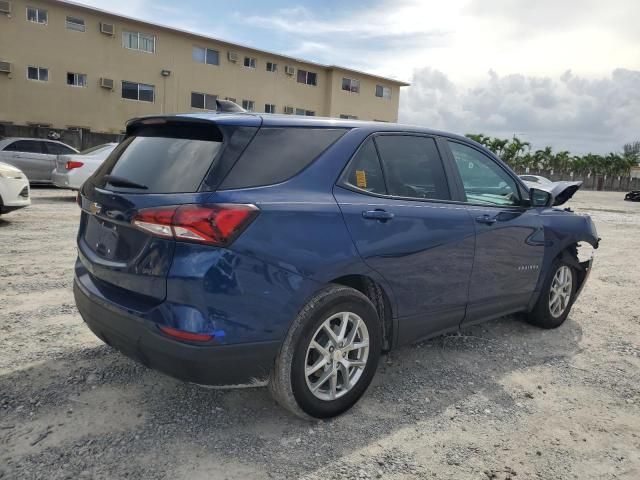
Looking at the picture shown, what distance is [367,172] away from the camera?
10.5ft

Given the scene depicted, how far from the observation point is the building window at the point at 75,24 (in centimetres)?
2598

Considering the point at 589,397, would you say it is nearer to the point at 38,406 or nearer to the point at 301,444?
the point at 301,444

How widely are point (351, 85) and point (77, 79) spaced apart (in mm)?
18405

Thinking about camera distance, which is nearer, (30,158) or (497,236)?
(497,236)

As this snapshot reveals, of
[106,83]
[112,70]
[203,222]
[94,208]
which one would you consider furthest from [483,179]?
[112,70]

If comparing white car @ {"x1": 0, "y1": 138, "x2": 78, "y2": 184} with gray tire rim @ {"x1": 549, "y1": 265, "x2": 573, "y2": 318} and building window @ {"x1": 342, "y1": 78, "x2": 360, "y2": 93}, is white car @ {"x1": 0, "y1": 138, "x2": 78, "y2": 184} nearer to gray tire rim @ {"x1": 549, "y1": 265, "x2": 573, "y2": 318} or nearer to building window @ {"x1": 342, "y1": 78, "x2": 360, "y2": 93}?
gray tire rim @ {"x1": 549, "y1": 265, "x2": 573, "y2": 318}

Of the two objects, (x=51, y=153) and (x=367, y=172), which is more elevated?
(x=367, y=172)

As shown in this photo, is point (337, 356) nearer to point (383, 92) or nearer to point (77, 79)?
point (77, 79)

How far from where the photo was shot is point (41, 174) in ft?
49.0

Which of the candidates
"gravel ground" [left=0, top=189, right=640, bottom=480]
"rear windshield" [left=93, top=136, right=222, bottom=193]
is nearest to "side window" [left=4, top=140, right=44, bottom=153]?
"gravel ground" [left=0, top=189, right=640, bottom=480]

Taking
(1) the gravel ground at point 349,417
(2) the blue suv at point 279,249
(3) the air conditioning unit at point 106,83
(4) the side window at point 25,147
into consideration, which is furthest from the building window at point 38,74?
(2) the blue suv at point 279,249

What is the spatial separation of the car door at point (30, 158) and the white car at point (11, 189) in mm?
6762

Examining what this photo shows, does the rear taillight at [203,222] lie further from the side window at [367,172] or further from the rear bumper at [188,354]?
the side window at [367,172]

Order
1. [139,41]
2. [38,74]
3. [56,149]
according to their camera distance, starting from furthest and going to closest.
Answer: [139,41] → [38,74] → [56,149]
